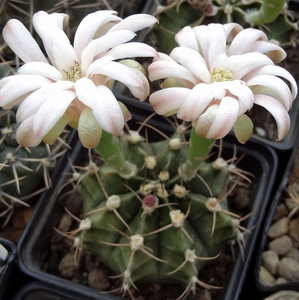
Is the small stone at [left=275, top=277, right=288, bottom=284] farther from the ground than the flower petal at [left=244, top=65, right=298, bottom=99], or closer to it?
closer to it

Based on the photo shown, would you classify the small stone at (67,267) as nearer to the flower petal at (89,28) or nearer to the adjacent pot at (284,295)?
the adjacent pot at (284,295)

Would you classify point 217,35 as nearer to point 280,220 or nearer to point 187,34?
point 187,34

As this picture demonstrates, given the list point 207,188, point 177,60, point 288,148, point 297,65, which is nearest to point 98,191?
point 207,188

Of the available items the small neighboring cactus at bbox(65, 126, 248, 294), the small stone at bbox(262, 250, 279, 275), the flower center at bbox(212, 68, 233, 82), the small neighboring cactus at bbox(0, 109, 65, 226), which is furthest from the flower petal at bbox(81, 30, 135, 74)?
the small stone at bbox(262, 250, 279, 275)

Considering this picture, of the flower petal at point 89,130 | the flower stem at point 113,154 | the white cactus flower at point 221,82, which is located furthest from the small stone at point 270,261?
the flower petal at point 89,130

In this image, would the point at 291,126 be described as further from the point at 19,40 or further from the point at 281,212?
the point at 19,40

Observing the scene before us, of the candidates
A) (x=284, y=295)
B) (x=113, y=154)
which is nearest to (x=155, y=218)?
(x=113, y=154)

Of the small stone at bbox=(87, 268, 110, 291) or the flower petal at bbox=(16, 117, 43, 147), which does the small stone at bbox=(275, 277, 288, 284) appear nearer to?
the small stone at bbox=(87, 268, 110, 291)
